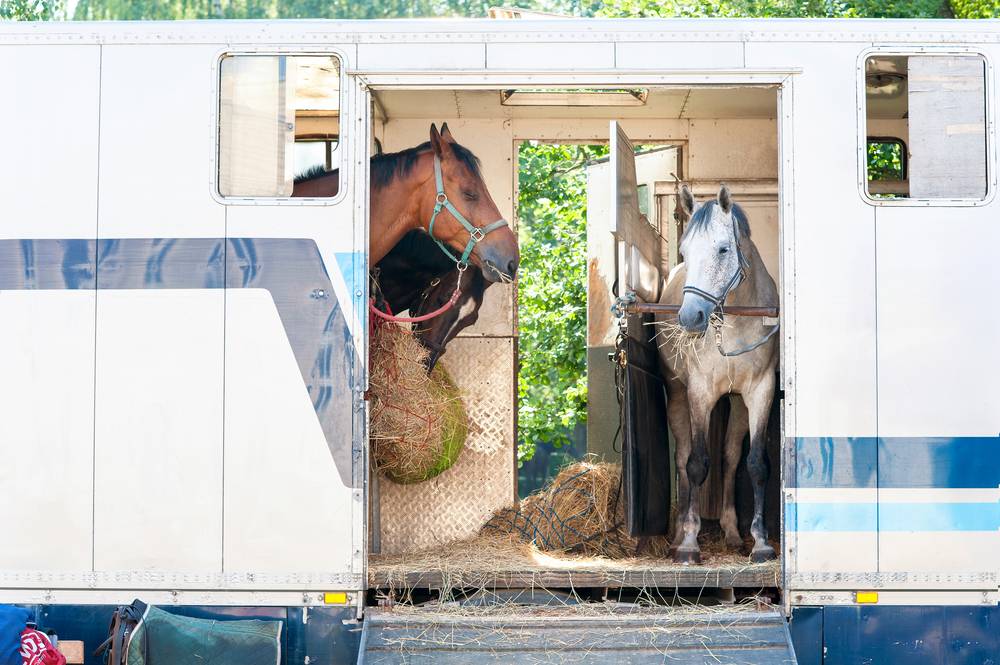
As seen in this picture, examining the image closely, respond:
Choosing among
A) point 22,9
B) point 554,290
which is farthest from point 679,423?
point 22,9

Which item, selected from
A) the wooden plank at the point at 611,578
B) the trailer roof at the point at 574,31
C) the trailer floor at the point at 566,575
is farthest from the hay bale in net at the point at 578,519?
the trailer roof at the point at 574,31

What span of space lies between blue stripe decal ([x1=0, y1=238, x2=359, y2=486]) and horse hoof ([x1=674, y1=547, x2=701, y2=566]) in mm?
1974

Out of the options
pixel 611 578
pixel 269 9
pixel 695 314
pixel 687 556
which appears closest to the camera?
pixel 611 578

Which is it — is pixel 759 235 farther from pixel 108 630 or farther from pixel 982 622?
A: pixel 108 630

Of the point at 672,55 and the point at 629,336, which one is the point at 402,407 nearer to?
the point at 629,336

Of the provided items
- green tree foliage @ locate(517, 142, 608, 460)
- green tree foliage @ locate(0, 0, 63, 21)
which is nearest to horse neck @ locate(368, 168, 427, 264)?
green tree foliage @ locate(517, 142, 608, 460)

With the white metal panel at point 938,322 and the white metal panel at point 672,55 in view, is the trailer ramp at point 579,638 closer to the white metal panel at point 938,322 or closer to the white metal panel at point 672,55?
the white metal panel at point 938,322

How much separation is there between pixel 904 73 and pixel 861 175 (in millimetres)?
688

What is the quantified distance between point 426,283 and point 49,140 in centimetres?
244

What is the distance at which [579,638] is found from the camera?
4734 millimetres

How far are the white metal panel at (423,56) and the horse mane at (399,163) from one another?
1156 mm

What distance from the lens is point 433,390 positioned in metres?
6.14

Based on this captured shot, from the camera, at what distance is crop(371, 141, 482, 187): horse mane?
19.7 feet

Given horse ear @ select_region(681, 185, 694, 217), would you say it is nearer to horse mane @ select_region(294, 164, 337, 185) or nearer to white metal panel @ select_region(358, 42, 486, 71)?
white metal panel @ select_region(358, 42, 486, 71)
